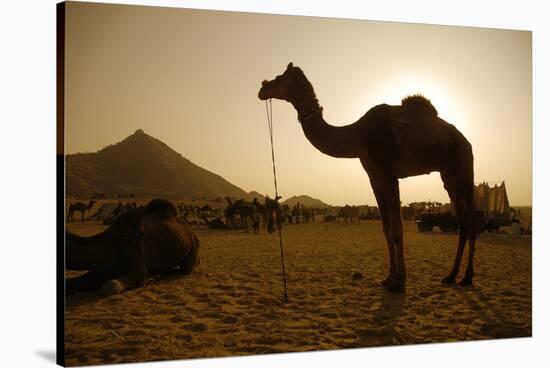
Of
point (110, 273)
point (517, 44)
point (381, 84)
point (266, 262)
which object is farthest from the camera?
point (517, 44)

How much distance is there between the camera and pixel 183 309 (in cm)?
605

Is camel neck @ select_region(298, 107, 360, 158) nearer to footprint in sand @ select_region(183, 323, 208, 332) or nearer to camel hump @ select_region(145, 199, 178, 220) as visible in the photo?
camel hump @ select_region(145, 199, 178, 220)

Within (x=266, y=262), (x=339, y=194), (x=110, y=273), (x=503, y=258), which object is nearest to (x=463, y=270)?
Result: (x=503, y=258)

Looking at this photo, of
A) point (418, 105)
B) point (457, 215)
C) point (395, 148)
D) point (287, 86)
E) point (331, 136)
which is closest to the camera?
point (287, 86)

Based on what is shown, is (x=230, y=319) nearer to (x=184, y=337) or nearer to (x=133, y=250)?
(x=184, y=337)

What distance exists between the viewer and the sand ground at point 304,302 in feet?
19.3

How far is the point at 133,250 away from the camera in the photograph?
6148 mm

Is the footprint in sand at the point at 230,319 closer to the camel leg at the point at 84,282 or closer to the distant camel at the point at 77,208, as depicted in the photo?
the camel leg at the point at 84,282

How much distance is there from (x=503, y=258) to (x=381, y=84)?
5.90ft

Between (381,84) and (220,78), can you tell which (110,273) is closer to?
(220,78)

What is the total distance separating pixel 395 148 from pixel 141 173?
6.73 ft

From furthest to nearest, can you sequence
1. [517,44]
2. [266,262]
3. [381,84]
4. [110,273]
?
[517,44], [381,84], [266,262], [110,273]

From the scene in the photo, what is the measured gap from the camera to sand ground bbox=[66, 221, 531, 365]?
588 cm

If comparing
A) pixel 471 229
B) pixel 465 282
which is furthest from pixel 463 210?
pixel 465 282
